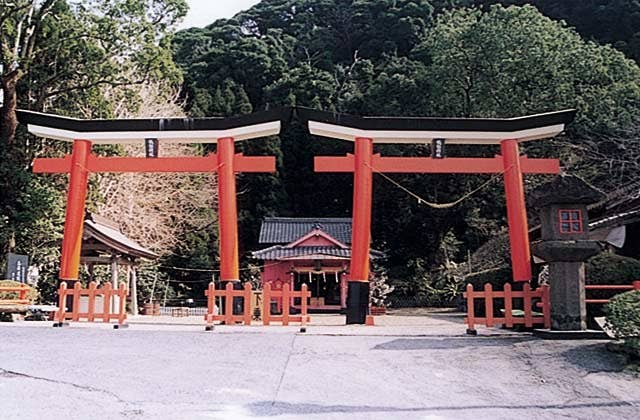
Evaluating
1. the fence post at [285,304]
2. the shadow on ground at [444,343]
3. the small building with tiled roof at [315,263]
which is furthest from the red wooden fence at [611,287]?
the small building with tiled roof at [315,263]

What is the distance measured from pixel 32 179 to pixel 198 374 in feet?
42.3

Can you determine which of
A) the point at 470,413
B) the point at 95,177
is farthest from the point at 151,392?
the point at 95,177

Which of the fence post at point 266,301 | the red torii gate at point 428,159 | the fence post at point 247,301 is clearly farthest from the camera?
the red torii gate at point 428,159

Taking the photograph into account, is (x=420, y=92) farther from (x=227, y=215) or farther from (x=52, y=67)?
(x=227, y=215)

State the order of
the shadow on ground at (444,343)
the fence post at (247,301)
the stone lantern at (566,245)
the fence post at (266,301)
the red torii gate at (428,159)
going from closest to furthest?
the shadow on ground at (444,343)
the stone lantern at (566,245)
the fence post at (266,301)
the fence post at (247,301)
the red torii gate at (428,159)

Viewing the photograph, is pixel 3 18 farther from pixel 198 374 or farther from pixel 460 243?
pixel 460 243

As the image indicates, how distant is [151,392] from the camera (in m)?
5.77

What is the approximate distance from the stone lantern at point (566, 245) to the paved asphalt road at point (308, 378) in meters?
0.63

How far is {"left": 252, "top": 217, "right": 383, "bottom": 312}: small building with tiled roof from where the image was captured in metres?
23.3

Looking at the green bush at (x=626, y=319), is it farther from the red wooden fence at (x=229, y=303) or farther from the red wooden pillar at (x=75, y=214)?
the red wooden pillar at (x=75, y=214)

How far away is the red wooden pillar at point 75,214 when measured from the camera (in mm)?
12438

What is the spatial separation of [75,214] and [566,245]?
9.58m

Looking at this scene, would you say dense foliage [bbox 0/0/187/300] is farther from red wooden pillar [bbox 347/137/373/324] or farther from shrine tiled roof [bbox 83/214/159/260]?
red wooden pillar [bbox 347/137/373/324]

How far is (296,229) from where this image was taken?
1043 inches
